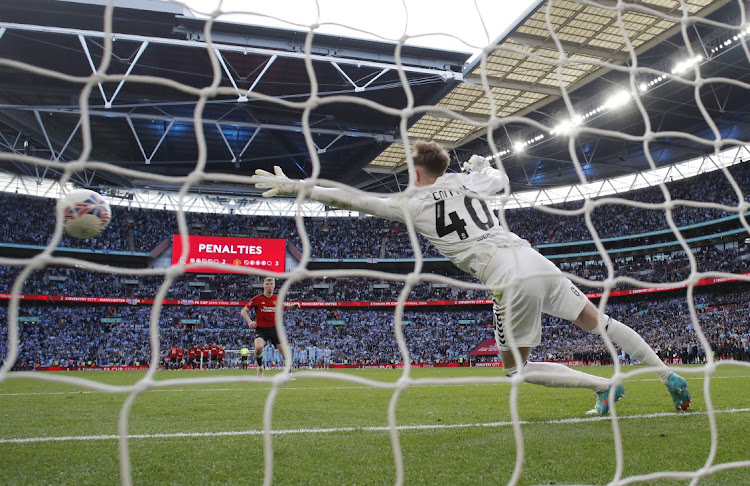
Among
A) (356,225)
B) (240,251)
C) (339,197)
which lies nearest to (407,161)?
(339,197)

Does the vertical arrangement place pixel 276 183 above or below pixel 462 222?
above

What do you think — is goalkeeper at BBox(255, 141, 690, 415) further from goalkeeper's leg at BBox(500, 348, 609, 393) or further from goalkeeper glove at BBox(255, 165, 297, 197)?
goalkeeper glove at BBox(255, 165, 297, 197)

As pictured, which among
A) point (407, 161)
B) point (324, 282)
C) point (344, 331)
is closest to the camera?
point (407, 161)

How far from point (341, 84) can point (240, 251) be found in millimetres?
17394

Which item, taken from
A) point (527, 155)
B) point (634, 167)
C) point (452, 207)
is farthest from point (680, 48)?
point (452, 207)

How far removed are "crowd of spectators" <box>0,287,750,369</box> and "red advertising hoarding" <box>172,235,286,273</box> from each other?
398cm

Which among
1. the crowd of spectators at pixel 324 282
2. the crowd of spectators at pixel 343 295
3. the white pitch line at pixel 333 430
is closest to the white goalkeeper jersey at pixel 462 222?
the white pitch line at pixel 333 430

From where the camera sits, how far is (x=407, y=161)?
10.5 feet

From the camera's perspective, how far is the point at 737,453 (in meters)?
3.10

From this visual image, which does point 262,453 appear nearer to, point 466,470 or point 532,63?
point 466,470

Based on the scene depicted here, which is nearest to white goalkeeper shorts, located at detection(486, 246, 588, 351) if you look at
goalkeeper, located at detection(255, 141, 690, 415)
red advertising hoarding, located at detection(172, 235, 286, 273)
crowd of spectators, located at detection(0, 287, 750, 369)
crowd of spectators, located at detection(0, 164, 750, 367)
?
goalkeeper, located at detection(255, 141, 690, 415)

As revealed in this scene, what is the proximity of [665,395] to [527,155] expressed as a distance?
2350cm

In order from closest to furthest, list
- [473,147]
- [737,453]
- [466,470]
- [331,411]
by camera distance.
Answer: [466,470], [737,453], [331,411], [473,147]

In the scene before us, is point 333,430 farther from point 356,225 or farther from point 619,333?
point 356,225
